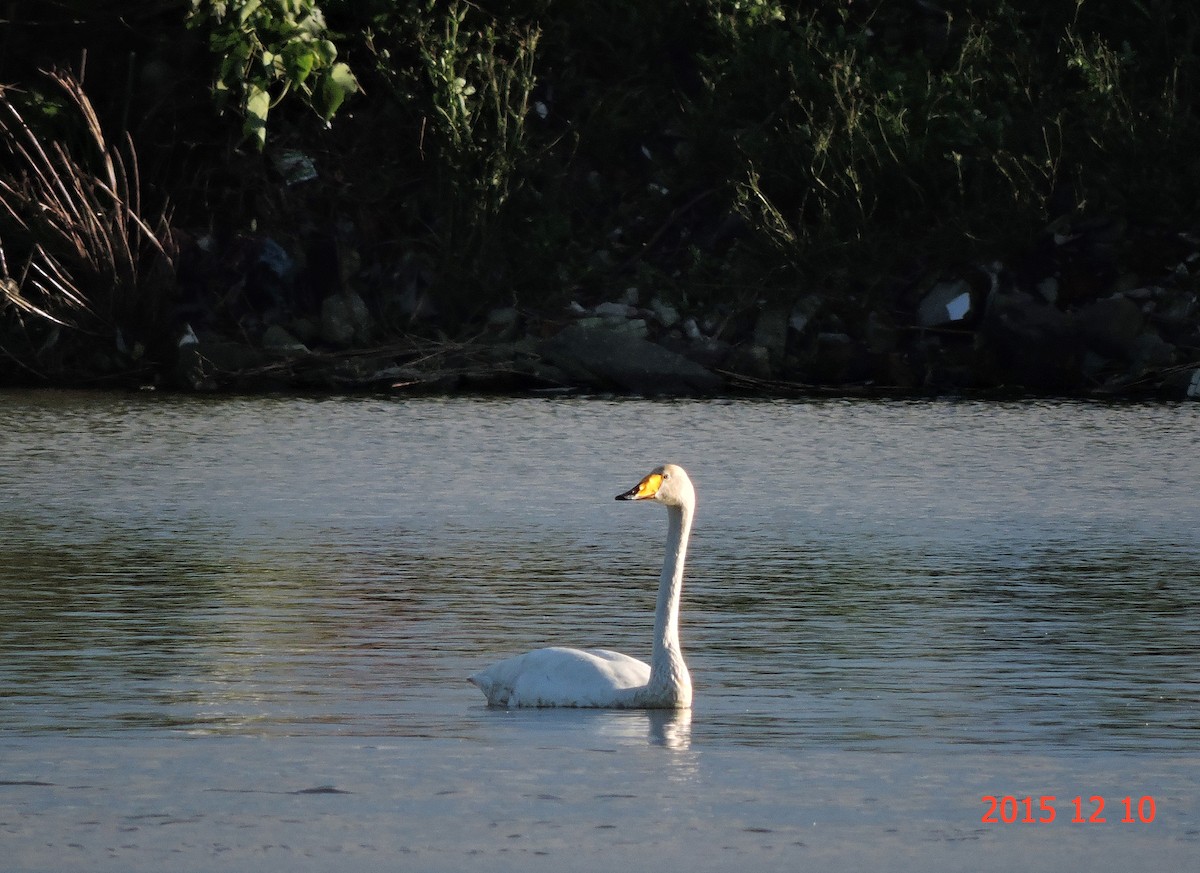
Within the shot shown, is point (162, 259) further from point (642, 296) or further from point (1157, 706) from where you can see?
point (1157, 706)

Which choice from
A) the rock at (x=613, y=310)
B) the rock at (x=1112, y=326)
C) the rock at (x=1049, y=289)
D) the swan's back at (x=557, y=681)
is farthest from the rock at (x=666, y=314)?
the swan's back at (x=557, y=681)

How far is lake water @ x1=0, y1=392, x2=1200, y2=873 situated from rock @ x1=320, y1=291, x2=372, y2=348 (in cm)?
698

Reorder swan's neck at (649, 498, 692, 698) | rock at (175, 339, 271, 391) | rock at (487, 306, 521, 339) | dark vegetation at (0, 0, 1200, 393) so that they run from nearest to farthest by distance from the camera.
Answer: swan's neck at (649, 498, 692, 698) < dark vegetation at (0, 0, 1200, 393) < rock at (175, 339, 271, 391) < rock at (487, 306, 521, 339)

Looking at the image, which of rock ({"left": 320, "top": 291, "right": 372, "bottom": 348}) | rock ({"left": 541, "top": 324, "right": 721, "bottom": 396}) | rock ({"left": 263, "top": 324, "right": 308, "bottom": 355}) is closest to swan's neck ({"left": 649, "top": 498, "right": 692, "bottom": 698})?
rock ({"left": 541, "top": 324, "right": 721, "bottom": 396})

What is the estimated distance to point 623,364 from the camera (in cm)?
2581

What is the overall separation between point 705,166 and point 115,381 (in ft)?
24.3

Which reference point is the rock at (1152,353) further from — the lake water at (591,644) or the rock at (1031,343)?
the lake water at (591,644)

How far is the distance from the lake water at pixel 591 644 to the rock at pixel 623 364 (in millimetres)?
5089

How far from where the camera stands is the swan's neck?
8.47m

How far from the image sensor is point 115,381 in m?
27.0

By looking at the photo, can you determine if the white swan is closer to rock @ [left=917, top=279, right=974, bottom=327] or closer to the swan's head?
the swan's head

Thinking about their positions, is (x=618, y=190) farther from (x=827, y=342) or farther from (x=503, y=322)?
(x=827, y=342)

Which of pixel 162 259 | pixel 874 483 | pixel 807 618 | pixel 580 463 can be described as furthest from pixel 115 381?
pixel 807 618

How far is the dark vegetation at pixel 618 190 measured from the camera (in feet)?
86.5
